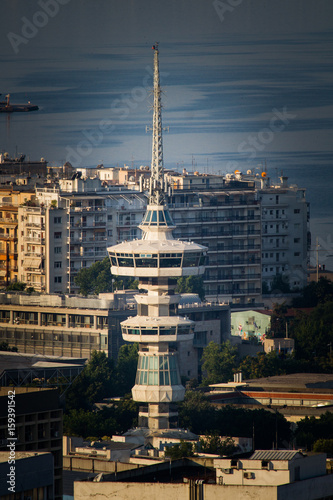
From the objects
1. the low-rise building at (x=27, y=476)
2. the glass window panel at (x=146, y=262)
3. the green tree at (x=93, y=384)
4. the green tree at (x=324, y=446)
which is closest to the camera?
the low-rise building at (x=27, y=476)

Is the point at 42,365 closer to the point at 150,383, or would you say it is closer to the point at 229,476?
the point at 150,383

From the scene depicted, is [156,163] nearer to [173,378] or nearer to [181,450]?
[173,378]

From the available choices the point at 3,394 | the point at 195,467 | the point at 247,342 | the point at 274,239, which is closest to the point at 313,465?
the point at 195,467

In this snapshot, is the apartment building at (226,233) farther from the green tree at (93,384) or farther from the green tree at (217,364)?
the green tree at (93,384)

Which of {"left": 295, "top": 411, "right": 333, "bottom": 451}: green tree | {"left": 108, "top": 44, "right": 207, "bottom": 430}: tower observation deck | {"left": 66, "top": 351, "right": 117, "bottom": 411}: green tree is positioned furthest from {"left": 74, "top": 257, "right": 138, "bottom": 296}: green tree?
{"left": 295, "top": 411, "right": 333, "bottom": 451}: green tree

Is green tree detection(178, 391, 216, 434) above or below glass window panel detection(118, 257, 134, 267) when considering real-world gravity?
below

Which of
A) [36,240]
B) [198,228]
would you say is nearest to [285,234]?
[198,228]

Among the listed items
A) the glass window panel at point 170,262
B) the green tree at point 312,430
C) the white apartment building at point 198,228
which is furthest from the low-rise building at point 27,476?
the white apartment building at point 198,228

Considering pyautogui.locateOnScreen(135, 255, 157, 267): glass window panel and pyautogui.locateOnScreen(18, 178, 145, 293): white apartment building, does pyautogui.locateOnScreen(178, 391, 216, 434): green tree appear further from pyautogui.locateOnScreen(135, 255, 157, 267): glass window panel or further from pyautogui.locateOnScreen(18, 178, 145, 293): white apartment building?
pyautogui.locateOnScreen(18, 178, 145, 293): white apartment building
